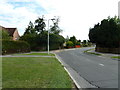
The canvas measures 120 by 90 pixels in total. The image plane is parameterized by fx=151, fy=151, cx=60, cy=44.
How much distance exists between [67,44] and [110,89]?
241 feet

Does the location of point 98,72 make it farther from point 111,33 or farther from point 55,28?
point 55,28

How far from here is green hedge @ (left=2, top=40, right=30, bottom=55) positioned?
30.4 metres

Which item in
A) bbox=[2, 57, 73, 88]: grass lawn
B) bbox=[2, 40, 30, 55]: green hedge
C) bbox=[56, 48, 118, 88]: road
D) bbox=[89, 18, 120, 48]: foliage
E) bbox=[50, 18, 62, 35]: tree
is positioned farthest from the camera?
bbox=[50, 18, 62, 35]: tree

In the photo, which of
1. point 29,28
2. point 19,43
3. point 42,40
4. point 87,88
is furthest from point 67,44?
point 87,88

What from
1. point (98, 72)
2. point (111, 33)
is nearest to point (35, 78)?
point (98, 72)

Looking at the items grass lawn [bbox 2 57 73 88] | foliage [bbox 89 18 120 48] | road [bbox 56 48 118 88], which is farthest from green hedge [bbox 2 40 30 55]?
grass lawn [bbox 2 57 73 88]

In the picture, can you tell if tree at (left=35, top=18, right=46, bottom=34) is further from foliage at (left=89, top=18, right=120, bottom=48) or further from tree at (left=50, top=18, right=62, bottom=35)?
foliage at (left=89, top=18, right=120, bottom=48)

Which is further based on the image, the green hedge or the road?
the green hedge

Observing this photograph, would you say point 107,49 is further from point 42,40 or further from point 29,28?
point 29,28

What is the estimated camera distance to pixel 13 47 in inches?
1336

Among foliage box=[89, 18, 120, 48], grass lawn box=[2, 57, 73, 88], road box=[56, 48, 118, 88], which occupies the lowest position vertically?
road box=[56, 48, 118, 88]

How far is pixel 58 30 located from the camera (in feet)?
219

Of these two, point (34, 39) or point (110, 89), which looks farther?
point (34, 39)

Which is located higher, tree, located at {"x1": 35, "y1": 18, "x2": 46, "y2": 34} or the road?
tree, located at {"x1": 35, "y1": 18, "x2": 46, "y2": 34}
